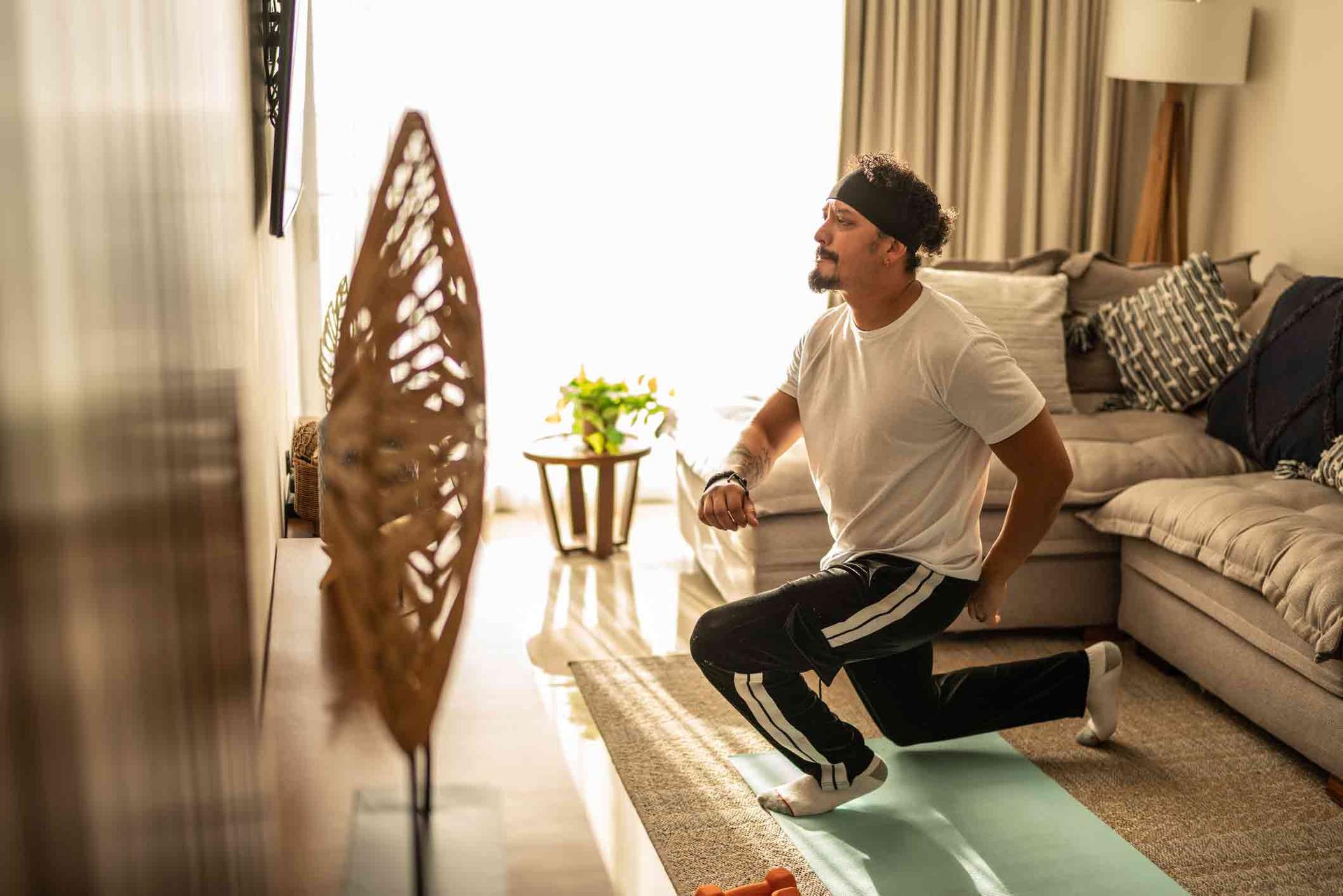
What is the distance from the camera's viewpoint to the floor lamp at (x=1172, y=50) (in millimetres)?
4367

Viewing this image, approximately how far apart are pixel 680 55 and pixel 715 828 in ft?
10.9

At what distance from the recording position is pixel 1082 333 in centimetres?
403

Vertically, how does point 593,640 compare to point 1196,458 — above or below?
below

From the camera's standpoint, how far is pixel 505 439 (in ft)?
16.1

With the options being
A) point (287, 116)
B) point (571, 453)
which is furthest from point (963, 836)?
point (571, 453)

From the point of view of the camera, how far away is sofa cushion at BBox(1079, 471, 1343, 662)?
2.45 meters

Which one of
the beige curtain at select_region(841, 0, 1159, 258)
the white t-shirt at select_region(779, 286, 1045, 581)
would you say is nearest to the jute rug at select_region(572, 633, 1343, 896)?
the white t-shirt at select_region(779, 286, 1045, 581)

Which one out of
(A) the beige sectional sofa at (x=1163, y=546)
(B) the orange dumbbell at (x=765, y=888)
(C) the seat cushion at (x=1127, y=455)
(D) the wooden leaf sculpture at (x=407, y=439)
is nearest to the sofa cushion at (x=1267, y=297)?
(A) the beige sectional sofa at (x=1163, y=546)

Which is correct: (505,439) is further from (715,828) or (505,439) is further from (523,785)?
(523,785)

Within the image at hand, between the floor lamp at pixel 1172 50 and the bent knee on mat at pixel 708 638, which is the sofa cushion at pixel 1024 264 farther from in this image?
the bent knee on mat at pixel 708 638

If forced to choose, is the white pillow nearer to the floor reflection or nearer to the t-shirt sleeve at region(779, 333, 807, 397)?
the floor reflection

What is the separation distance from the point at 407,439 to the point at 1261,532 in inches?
91.6

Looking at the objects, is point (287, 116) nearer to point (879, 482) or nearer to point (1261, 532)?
point (879, 482)

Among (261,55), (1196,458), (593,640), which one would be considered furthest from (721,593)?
(261,55)
